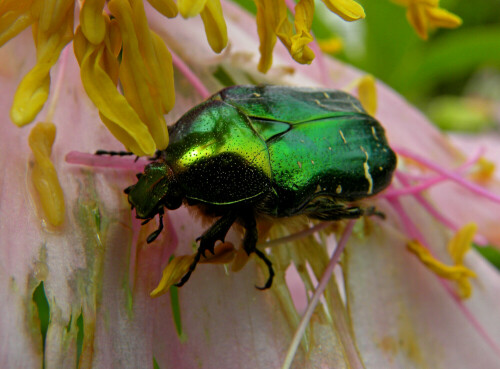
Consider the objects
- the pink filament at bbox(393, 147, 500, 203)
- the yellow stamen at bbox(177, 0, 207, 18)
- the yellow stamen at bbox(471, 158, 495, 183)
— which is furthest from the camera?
the yellow stamen at bbox(471, 158, 495, 183)

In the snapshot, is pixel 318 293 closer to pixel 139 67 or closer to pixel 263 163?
pixel 263 163

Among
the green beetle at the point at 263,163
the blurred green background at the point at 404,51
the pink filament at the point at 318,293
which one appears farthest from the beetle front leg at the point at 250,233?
the blurred green background at the point at 404,51

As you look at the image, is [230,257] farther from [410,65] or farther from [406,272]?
[410,65]

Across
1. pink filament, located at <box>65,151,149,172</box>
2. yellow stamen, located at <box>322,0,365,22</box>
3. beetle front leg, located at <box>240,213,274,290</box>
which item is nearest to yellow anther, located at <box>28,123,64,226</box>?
pink filament, located at <box>65,151,149,172</box>

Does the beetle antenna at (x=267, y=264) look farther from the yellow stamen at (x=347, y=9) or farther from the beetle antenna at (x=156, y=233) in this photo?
the yellow stamen at (x=347, y=9)

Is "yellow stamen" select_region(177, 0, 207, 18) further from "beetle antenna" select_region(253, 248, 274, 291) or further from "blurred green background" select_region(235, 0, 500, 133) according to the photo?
"blurred green background" select_region(235, 0, 500, 133)

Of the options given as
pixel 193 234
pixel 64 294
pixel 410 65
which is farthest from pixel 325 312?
pixel 410 65
